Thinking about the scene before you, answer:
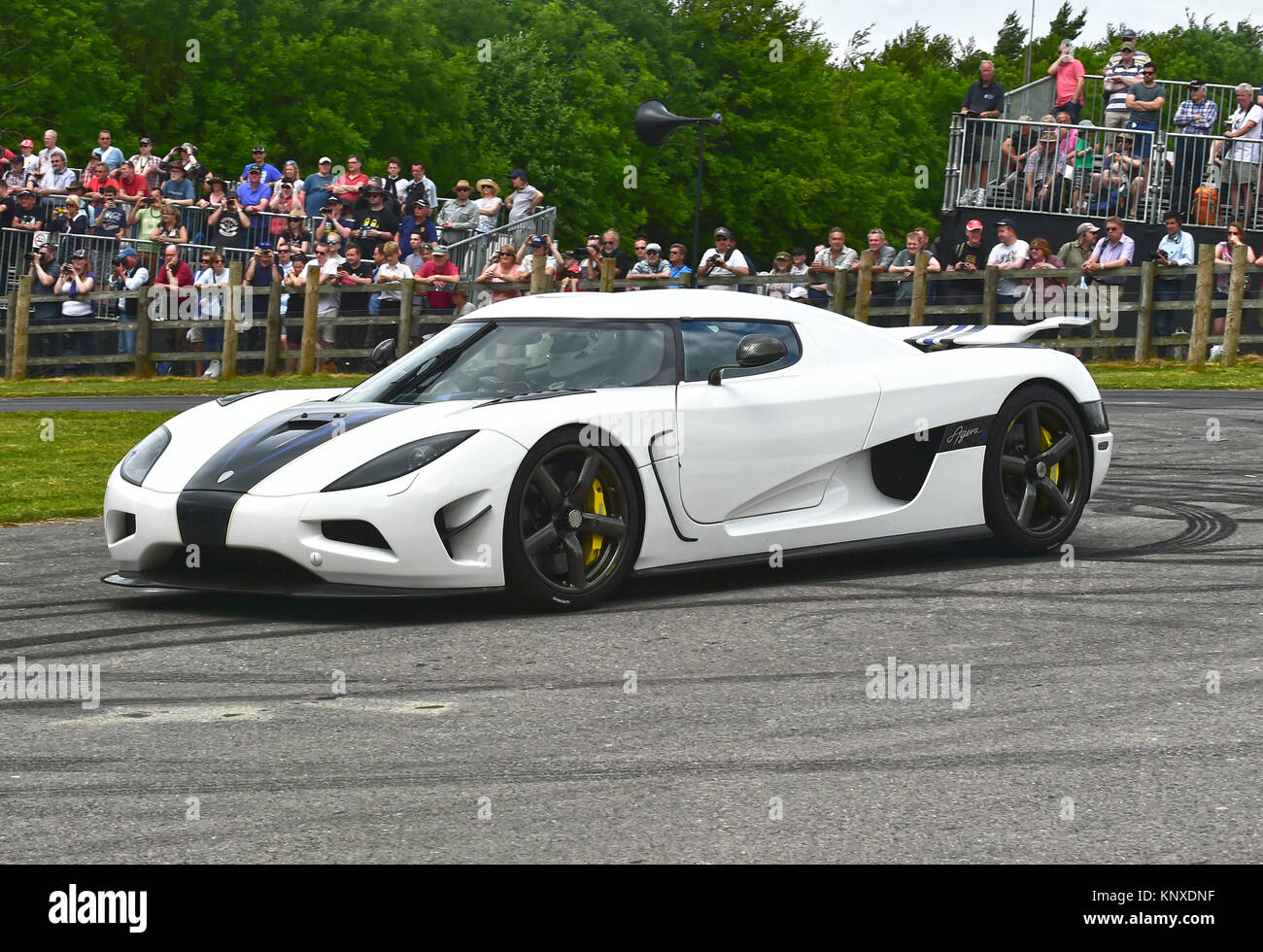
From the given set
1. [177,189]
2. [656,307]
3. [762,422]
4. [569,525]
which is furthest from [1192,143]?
[569,525]

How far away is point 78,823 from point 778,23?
212ft

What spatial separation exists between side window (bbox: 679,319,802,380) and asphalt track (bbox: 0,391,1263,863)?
38.4 inches

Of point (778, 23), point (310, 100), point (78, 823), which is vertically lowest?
point (78, 823)

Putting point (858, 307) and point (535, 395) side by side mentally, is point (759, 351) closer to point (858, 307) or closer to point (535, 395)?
point (535, 395)

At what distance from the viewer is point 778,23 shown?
66.5m

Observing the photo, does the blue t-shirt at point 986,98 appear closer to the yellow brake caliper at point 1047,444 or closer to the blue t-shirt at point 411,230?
the blue t-shirt at point 411,230

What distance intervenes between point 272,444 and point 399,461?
0.71 m

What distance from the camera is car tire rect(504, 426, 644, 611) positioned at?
7395 millimetres

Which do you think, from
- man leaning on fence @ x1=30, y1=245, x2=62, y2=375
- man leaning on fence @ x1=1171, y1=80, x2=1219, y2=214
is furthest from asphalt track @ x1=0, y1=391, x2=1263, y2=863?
man leaning on fence @ x1=30, y1=245, x2=62, y2=375

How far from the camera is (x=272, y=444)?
7.68 metres

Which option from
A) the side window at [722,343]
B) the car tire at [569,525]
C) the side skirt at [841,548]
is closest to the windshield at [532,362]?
the side window at [722,343]

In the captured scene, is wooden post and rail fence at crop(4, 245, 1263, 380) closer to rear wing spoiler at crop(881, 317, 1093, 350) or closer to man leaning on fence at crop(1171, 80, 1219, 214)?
man leaning on fence at crop(1171, 80, 1219, 214)
